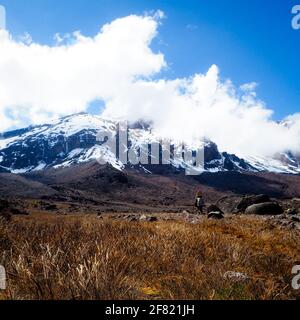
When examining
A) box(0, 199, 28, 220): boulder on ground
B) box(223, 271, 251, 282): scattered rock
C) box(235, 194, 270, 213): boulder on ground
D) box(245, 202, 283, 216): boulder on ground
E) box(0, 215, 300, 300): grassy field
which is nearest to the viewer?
box(0, 215, 300, 300): grassy field

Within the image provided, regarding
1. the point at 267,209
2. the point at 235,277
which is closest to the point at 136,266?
the point at 235,277

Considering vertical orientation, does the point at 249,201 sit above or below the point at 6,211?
above

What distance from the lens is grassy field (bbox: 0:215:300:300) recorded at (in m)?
4.90

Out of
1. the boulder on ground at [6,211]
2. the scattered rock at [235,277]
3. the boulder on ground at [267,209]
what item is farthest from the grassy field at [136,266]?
the boulder on ground at [267,209]

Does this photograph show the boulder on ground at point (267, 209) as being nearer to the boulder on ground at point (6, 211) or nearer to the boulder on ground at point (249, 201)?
the boulder on ground at point (249, 201)

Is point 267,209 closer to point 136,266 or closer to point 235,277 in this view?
point 136,266

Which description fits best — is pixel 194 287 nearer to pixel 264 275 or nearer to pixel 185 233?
pixel 264 275

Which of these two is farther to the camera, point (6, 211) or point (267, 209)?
point (267, 209)

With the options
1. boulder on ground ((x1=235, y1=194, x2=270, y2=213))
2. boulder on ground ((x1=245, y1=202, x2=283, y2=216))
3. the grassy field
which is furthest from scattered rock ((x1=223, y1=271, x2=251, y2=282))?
boulder on ground ((x1=235, y1=194, x2=270, y2=213))

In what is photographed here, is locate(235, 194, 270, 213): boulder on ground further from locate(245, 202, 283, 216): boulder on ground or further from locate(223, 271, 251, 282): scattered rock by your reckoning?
locate(223, 271, 251, 282): scattered rock

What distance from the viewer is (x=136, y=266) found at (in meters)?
6.71

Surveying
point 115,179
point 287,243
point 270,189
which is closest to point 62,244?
point 287,243

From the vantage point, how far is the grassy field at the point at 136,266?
193 inches
